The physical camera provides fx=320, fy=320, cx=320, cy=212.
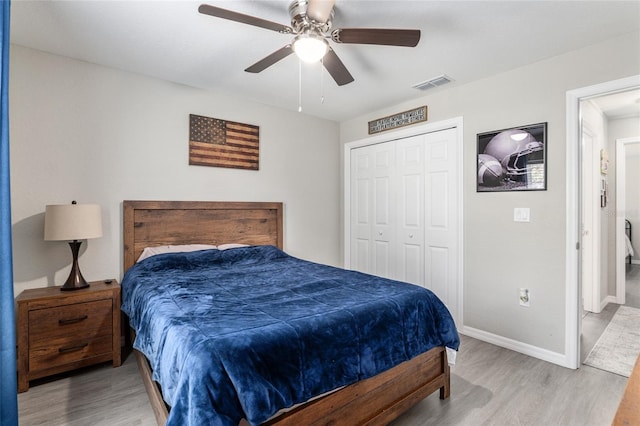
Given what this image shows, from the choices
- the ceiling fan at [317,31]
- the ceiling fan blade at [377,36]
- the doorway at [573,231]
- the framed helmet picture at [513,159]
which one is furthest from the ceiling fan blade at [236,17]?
the doorway at [573,231]

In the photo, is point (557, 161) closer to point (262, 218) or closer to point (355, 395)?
point (355, 395)

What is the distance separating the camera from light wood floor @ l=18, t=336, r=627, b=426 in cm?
190

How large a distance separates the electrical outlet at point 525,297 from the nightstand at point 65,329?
11.1 feet

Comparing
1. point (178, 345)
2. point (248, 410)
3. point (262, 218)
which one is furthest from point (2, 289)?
point (262, 218)

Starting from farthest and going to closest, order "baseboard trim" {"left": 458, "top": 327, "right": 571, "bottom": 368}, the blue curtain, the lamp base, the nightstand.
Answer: "baseboard trim" {"left": 458, "top": 327, "right": 571, "bottom": 368} < the lamp base < the nightstand < the blue curtain

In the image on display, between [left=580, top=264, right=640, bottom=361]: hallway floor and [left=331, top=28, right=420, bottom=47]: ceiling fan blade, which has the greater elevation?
[left=331, top=28, right=420, bottom=47]: ceiling fan blade

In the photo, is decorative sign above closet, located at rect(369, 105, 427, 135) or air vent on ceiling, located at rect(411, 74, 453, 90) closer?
air vent on ceiling, located at rect(411, 74, 453, 90)

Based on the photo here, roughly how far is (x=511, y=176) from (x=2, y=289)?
3560mm

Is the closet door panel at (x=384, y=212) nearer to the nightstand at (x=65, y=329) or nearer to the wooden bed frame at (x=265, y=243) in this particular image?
the wooden bed frame at (x=265, y=243)

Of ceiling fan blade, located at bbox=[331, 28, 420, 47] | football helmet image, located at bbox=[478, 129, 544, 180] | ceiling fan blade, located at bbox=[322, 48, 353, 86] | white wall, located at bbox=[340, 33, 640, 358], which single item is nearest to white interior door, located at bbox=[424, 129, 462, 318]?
white wall, located at bbox=[340, 33, 640, 358]

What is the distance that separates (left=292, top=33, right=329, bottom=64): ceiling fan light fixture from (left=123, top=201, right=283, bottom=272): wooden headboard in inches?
80.3

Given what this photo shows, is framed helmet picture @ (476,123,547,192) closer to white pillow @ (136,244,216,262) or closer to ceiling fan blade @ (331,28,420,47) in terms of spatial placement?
ceiling fan blade @ (331,28,420,47)

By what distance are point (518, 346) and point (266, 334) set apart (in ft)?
8.29

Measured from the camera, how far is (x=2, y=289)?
1.47m
